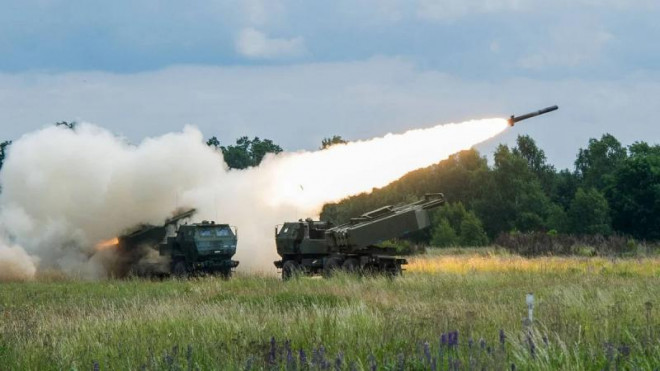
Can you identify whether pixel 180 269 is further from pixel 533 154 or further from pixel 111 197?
pixel 533 154

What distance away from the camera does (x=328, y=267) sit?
27.2 m

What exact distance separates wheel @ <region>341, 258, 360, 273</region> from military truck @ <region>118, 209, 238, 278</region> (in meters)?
5.99

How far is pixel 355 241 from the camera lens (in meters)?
26.4

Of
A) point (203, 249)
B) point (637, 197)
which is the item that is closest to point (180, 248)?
point (203, 249)

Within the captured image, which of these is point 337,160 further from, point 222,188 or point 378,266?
point 222,188

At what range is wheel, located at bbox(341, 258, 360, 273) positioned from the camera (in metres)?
26.4

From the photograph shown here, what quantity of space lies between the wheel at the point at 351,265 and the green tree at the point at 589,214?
42737mm

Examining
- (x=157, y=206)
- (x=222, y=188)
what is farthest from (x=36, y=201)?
(x=222, y=188)

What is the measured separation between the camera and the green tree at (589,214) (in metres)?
65.6

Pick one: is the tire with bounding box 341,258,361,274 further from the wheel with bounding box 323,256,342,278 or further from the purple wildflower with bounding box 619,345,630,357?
the purple wildflower with bounding box 619,345,630,357

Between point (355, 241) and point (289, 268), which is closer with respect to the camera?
point (355, 241)

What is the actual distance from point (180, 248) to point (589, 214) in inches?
1668

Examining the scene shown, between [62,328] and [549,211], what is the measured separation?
204 feet

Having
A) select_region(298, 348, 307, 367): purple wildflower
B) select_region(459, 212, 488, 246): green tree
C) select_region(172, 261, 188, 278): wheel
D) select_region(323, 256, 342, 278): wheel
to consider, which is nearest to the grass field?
select_region(298, 348, 307, 367): purple wildflower
